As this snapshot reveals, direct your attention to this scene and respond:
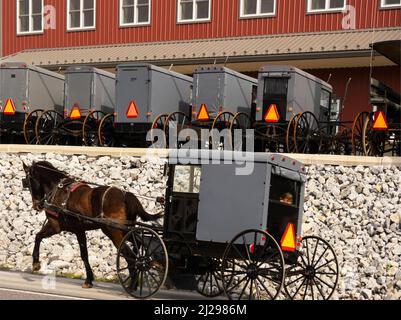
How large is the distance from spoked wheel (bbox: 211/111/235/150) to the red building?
17.2 ft

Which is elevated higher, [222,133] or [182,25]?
[182,25]

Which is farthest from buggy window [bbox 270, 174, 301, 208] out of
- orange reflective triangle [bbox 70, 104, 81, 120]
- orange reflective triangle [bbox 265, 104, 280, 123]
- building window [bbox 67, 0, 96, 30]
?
building window [bbox 67, 0, 96, 30]

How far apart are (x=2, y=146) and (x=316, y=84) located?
26.0 ft

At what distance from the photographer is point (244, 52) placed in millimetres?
22781

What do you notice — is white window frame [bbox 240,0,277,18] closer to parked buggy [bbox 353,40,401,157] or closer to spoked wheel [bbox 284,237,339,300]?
parked buggy [bbox 353,40,401,157]

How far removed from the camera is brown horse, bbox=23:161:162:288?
11.4 m

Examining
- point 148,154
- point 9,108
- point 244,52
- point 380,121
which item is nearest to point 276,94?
point 380,121

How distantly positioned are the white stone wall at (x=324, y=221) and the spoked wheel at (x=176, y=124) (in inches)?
71.9

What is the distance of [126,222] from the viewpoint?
37.1ft

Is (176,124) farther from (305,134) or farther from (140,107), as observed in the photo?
(305,134)

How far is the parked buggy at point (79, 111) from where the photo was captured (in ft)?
63.2

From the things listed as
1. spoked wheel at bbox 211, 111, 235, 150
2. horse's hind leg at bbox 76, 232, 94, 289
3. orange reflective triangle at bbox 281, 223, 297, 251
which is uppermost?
spoked wheel at bbox 211, 111, 235, 150

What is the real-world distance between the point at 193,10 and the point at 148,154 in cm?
1116
